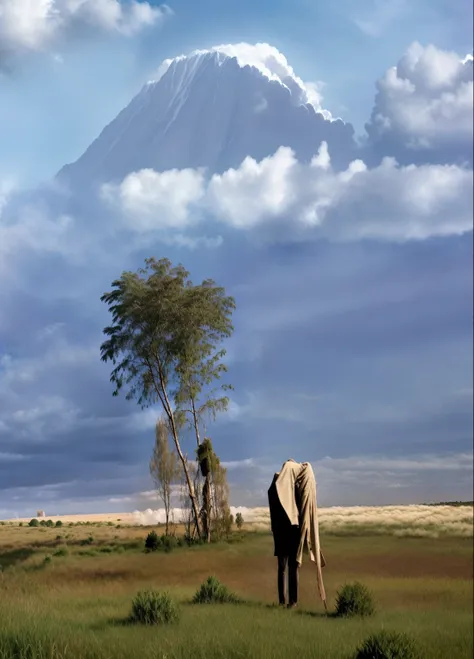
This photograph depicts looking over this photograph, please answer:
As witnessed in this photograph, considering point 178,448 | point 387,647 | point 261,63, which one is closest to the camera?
Answer: point 387,647

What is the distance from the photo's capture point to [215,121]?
41.3ft

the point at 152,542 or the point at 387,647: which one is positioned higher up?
the point at 152,542

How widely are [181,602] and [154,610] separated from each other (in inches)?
31.7

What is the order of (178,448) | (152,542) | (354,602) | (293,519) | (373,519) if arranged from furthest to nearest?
1. (373,519)
2. (354,602)
3. (178,448)
4. (152,542)
5. (293,519)

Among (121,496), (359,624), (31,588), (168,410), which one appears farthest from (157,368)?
(359,624)

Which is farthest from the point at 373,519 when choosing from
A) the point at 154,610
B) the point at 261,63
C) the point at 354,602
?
the point at 261,63

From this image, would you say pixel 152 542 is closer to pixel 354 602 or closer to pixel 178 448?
pixel 178 448

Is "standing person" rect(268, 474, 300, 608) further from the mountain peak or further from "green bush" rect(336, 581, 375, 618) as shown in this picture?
the mountain peak

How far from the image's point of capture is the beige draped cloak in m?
10.2

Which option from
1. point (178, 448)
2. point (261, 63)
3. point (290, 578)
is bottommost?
point (290, 578)

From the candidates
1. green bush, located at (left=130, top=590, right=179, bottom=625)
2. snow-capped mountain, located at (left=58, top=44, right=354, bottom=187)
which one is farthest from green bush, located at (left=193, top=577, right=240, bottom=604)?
snow-capped mountain, located at (left=58, top=44, right=354, bottom=187)

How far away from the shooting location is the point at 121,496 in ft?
34.0

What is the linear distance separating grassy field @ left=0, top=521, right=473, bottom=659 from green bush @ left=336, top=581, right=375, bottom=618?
0.22 m

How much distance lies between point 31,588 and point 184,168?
6.38 meters
